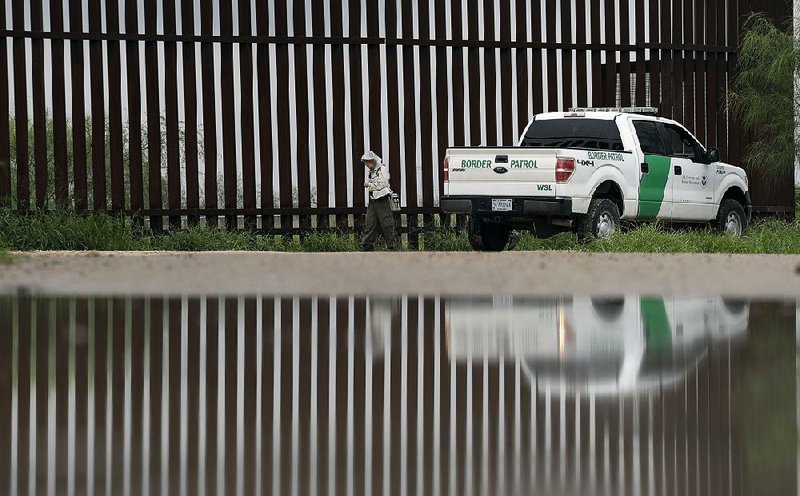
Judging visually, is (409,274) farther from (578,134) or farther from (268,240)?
(268,240)

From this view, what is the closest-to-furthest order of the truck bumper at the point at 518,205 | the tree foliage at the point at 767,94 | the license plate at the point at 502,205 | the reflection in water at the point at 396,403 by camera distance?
the reflection in water at the point at 396,403 < the truck bumper at the point at 518,205 < the license plate at the point at 502,205 < the tree foliage at the point at 767,94

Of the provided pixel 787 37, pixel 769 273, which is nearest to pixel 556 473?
pixel 769 273

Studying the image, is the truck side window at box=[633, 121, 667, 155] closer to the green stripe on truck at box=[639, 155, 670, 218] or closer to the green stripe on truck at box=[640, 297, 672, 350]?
the green stripe on truck at box=[639, 155, 670, 218]

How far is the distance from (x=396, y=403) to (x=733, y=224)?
18.4 m

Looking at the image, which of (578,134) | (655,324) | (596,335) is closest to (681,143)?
(578,134)

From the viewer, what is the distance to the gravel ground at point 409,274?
11422 mm

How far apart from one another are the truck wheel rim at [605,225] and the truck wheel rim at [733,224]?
400 cm

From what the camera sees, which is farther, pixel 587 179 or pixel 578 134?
pixel 578 134

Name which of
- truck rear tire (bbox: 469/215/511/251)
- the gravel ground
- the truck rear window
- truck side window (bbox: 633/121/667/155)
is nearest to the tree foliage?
truck side window (bbox: 633/121/667/155)

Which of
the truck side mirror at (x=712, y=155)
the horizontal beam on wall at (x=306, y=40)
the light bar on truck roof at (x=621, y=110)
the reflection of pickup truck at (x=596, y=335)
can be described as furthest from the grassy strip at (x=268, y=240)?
the reflection of pickup truck at (x=596, y=335)

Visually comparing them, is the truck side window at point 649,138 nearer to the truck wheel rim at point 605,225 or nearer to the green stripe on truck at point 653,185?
the green stripe on truck at point 653,185

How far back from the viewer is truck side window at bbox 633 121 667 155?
21.0 m

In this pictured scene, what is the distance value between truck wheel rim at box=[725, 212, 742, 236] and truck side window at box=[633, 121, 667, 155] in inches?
90.7

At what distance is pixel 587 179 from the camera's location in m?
19.4
